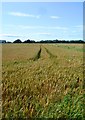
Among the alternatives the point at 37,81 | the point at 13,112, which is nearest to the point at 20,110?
the point at 13,112

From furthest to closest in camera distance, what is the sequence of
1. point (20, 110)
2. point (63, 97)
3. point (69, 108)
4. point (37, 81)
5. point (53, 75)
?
point (53, 75)
point (37, 81)
point (63, 97)
point (69, 108)
point (20, 110)

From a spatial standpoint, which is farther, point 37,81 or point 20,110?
point 37,81

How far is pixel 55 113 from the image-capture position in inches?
182

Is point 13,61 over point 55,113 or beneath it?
over

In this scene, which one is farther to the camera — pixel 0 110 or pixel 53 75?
pixel 53 75

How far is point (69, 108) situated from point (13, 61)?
4518 millimetres

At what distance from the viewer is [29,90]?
18.8 feet

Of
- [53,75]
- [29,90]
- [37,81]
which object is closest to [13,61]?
[53,75]

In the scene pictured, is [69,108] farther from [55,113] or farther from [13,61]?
[13,61]

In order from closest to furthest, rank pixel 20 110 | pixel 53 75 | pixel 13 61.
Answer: pixel 20 110
pixel 53 75
pixel 13 61

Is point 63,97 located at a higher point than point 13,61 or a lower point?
lower

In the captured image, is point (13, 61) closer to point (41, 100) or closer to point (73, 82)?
point (73, 82)

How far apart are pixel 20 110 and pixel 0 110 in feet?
1.14

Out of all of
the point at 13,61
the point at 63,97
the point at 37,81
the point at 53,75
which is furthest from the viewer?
the point at 13,61
